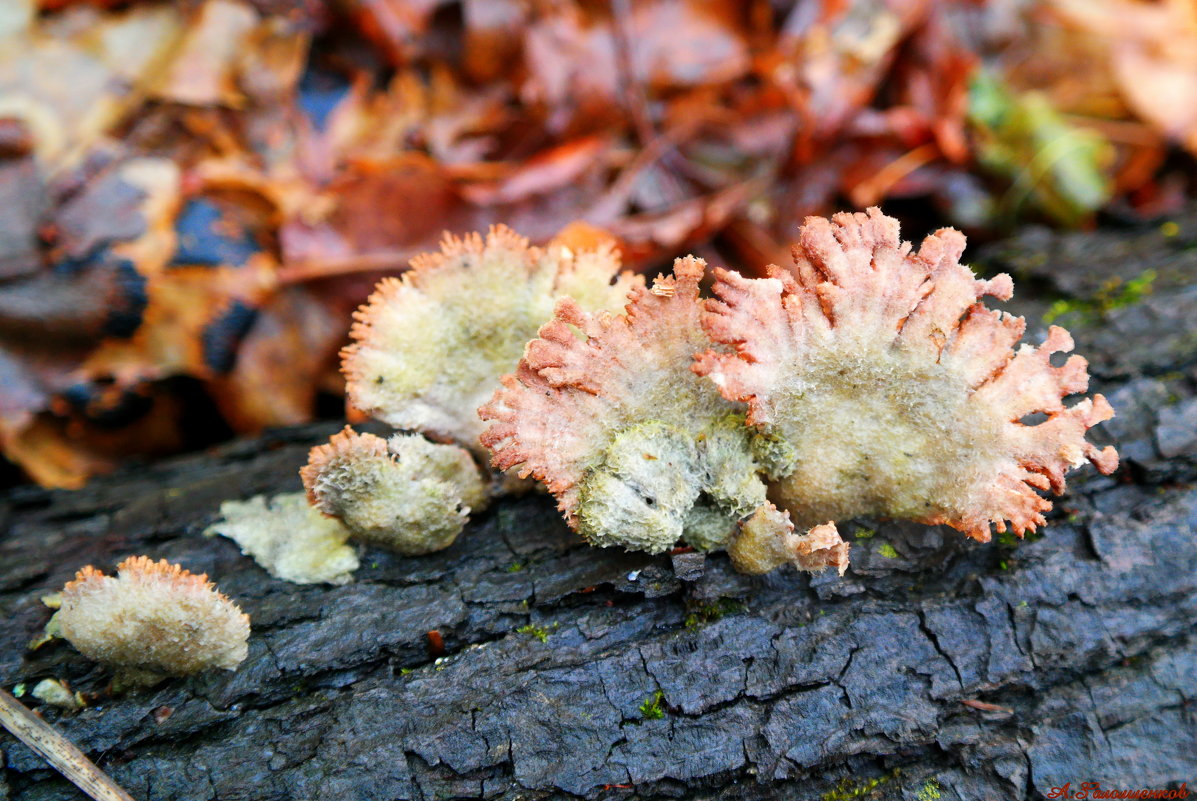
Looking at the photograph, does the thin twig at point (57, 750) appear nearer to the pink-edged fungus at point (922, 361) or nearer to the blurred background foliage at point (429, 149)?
the blurred background foliage at point (429, 149)

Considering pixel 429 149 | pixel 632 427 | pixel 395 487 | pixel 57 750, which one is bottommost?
pixel 57 750

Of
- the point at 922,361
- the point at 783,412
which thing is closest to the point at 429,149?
the point at 783,412

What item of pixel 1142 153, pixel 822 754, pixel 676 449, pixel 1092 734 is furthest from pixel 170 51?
pixel 1142 153

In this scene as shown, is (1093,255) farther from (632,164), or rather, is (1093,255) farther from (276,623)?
(276,623)

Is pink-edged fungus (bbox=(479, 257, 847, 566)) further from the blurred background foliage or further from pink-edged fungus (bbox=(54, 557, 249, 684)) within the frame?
the blurred background foliage

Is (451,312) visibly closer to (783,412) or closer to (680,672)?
(783,412)

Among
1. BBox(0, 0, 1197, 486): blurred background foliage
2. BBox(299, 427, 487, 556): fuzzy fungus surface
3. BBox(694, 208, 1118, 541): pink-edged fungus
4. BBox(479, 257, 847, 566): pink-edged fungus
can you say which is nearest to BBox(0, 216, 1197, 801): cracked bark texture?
BBox(299, 427, 487, 556): fuzzy fungus surface
